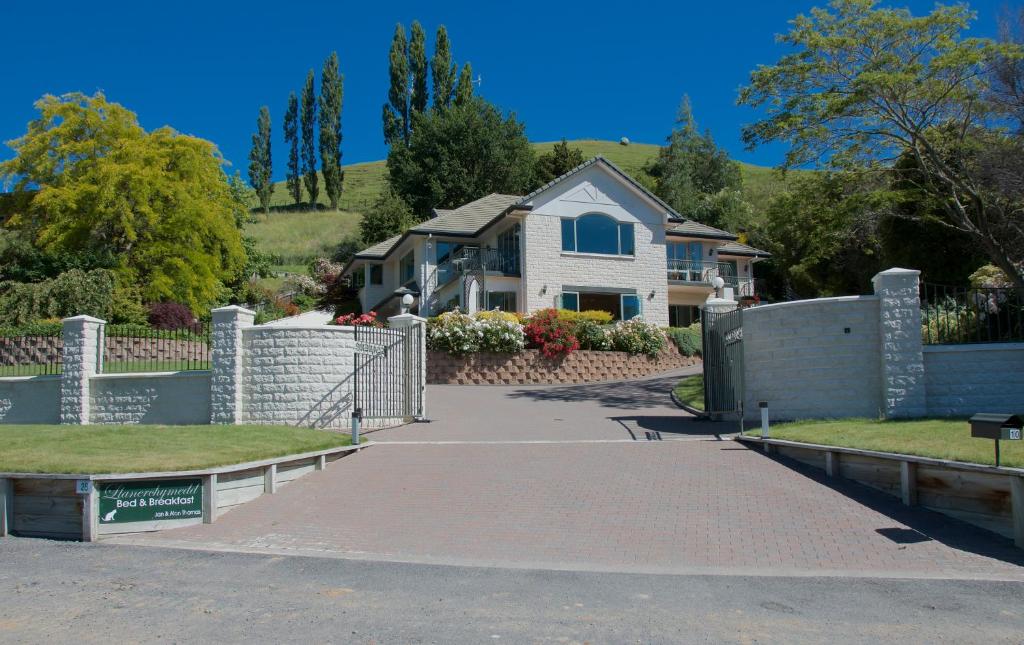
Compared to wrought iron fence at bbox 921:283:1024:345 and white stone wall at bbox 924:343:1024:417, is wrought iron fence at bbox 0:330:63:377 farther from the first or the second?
wrought iron fence at bbox 921:283:1024:345

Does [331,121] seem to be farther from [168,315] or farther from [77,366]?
[77,366]

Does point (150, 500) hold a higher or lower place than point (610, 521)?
higher

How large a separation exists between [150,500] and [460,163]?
160ft

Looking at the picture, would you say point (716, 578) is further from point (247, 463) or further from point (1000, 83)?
point (1000, 83)

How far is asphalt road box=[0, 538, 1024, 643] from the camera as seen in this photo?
18.9 feet

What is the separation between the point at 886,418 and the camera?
523 inches

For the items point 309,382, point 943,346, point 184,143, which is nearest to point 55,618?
point 309,382

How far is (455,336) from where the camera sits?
24.8m

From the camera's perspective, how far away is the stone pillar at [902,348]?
43.5 ft

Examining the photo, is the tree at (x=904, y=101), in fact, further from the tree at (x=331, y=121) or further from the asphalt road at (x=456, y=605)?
the tree at (x=331, y=121)

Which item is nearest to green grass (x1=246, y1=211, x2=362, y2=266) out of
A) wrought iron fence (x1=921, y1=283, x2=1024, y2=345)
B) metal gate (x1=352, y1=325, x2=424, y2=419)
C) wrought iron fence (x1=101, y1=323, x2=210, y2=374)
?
wrought iron fence (x1=101, y1=323, x2=210, y2=374)

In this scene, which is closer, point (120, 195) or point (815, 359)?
point (815, 359)

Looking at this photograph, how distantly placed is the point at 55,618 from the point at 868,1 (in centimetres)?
2118

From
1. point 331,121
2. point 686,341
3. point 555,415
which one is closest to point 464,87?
point 331,121
